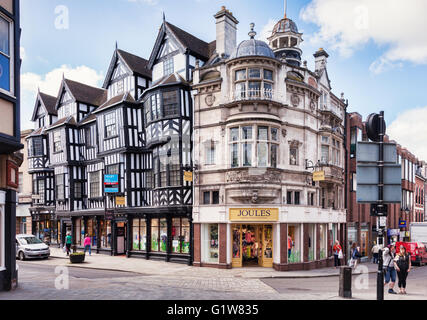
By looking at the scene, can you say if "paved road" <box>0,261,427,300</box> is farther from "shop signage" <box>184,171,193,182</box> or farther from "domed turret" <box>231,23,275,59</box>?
"domed turret" <box>231,23,275,59</box>

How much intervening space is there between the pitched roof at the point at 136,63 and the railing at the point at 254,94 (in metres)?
9.87

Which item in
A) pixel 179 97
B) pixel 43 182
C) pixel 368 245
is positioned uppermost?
pixel 179 97

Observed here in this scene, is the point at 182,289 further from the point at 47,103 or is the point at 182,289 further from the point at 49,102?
the point at 49,102

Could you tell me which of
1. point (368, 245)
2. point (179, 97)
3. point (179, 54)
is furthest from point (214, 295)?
point (368, 245)

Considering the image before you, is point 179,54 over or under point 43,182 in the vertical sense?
over

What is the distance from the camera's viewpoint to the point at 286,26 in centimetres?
2977

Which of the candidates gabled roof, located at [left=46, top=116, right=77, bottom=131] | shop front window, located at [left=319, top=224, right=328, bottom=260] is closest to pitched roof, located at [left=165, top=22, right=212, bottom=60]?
gabled roof, located at [left=46, top=116, right=77, bottom=131]

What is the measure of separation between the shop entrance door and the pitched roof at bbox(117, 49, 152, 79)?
1402 cm

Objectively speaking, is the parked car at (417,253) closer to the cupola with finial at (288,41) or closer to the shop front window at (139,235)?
the cupola with finial at (288,41)

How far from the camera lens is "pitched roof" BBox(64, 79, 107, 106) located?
3204cm

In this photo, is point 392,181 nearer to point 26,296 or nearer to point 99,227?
point 26,296

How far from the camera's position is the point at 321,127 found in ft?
78.1

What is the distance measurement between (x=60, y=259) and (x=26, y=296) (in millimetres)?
15129

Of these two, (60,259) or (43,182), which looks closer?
(60,259)
